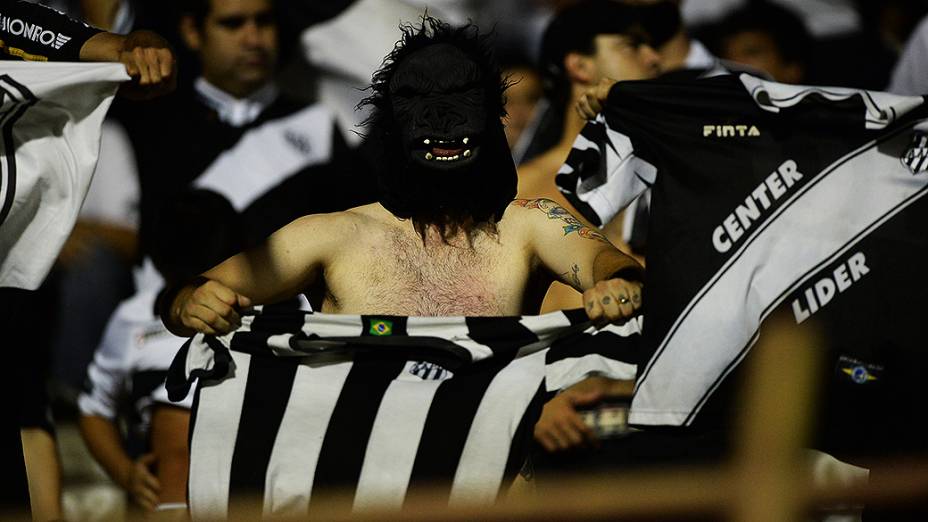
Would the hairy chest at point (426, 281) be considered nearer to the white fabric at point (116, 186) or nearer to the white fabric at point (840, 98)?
the white fabric at point (840, 98)

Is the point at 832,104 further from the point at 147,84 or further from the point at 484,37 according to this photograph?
the point at 147,84

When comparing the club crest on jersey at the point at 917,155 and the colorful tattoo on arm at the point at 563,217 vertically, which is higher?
the club crest on jersey at the point at 917,155

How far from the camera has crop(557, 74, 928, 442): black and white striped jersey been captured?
406 cm

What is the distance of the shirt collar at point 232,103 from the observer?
5.99 meters

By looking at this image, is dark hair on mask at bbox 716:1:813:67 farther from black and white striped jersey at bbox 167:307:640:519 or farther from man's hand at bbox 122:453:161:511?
man's hand at bbox 122:453:161:511

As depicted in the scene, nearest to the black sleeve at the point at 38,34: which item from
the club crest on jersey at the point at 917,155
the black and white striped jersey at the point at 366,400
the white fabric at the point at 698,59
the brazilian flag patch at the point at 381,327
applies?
the black and white striped jersey at the point at 366,400

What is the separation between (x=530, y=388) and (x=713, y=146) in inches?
34.7

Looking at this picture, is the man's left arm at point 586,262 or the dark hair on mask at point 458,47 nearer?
the man's left arm at point 586,262


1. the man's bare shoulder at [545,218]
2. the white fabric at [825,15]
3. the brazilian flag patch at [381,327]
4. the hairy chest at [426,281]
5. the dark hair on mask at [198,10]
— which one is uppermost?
the white fabric at [825,15]

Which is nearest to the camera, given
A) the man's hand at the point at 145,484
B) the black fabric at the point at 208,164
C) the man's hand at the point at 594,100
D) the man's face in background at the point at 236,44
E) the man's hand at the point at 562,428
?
the man's hand at the point at 594,100

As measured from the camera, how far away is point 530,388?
3.89m

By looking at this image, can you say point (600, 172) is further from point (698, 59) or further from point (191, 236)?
point (698, 59)

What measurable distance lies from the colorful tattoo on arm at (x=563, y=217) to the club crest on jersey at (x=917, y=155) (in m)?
0.89

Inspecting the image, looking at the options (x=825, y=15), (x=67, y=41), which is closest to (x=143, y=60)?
(x=67, y=41)
